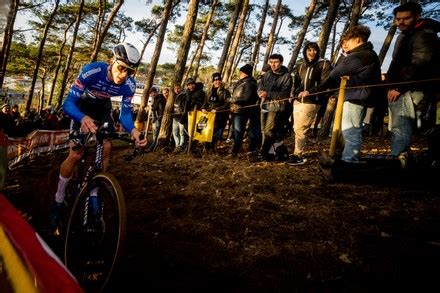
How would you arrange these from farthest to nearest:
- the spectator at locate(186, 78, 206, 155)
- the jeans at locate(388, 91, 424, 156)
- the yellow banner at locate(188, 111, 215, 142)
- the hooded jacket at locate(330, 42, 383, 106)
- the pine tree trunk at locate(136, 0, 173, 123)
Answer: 1. the pine tree trunk at locate(136, 0, 173, 123)
2. the spectator at locate(186, 78, 206, 155)
3. the yellow banner at locate(188, 111, 215, 142)
4. the hooded jacket at locate(330, 42, 383, 106)
5. the jeans at locate(388, 91, 424, 156)

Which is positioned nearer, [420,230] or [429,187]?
[420,230]

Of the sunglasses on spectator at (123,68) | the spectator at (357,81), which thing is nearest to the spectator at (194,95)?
the spectator at (357,81)

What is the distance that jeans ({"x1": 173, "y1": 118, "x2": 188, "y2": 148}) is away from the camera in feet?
33.1

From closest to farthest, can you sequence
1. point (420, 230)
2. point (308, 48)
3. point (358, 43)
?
point (420, 230) → point (358, 43) → point (308, 48)

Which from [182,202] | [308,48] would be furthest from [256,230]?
[308,48]

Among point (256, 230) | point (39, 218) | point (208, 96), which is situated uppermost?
point (208, 96)

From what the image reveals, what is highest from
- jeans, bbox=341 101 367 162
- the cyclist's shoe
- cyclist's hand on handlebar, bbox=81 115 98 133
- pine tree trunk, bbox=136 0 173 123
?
pine tree trunk, bbox=136 0 173 123

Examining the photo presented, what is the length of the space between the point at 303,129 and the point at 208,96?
12.9 ft

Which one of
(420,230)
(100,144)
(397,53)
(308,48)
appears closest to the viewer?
(100,144)

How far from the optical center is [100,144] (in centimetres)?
313

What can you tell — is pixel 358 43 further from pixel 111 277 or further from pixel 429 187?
pixel 111 277

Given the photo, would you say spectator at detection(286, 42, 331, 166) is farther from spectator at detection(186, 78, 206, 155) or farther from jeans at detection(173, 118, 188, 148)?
jeans at detection(173, 118, 188, 148)

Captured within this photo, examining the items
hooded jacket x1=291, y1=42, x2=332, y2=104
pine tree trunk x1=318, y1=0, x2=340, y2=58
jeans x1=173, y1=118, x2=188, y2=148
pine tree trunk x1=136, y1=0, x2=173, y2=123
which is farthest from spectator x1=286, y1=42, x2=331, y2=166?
pine tree trunk x1=136, y1=0, x2=173, y2=123

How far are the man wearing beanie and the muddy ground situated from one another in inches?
46.3
